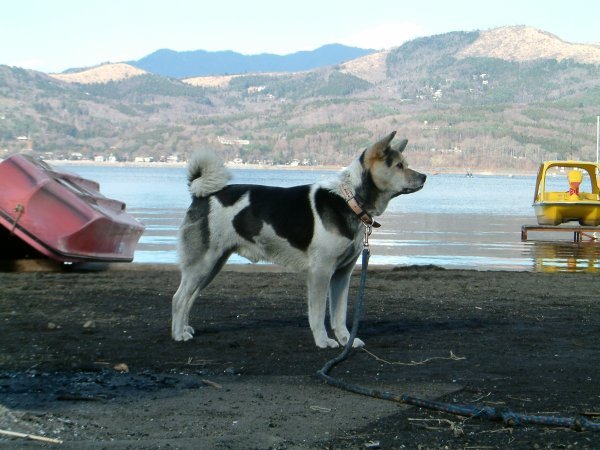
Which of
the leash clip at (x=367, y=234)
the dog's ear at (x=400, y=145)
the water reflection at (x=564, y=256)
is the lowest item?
the water reflection at (x=564, y=256)

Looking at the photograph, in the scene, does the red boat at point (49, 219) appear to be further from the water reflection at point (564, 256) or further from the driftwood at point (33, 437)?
the driftwood at point (33, 437)

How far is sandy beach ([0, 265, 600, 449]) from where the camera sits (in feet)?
17.6

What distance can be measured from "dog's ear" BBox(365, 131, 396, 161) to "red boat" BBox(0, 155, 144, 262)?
7.99m

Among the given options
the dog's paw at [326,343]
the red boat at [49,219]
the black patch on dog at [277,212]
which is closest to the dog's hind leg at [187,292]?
the black patch on dog at [277,212]

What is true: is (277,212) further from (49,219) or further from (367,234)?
(49,219)

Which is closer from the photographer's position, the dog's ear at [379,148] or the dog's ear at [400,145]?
the dog's ear at [379,148]

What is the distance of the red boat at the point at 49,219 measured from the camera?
1478 cm

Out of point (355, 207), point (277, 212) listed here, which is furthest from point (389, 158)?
point (277, 212)

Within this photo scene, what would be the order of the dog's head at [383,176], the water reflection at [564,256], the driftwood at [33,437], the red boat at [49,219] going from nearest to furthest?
the driftwood at [33,437] < the dog's head at [383,176] < the red boat at [49,219] < the water reflection at [564,256]

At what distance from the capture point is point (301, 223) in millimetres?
8203

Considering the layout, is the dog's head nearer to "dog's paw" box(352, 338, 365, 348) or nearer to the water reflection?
"dog's paw" box(352, 338, 365, 348)

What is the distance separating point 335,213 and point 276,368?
5.05 ft

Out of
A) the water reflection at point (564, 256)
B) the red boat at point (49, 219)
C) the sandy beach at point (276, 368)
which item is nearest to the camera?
the sandy beach at point (276, 368)

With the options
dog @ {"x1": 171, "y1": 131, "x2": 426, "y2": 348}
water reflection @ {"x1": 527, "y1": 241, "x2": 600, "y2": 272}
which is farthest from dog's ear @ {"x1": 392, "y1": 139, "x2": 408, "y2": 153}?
water reflection @ {"x1": 527, "y1": 241, "x2": 600, "y2": 272}
